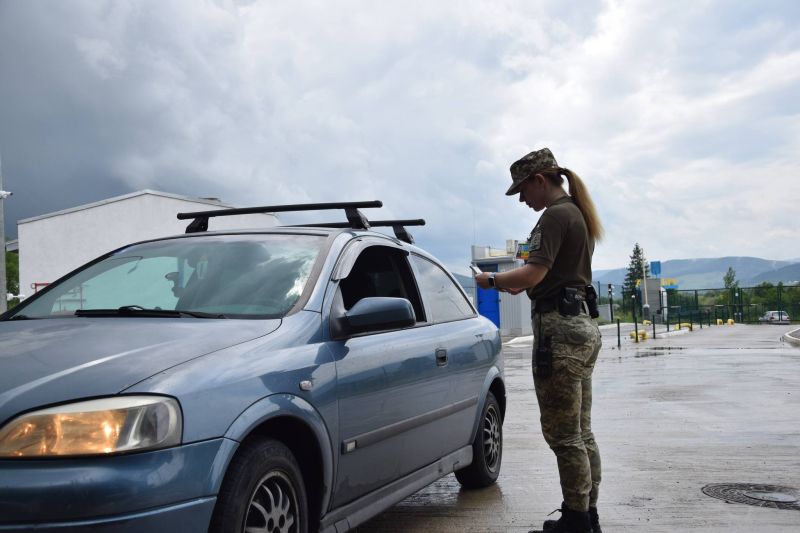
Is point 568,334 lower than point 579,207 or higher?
lower

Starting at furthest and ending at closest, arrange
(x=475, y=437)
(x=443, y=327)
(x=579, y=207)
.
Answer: (x=475, y=437) → (x=443, y=327) → (x=579, y=207)

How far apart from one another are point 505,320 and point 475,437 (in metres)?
35.7

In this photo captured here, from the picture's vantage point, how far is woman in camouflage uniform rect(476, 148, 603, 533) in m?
4.57

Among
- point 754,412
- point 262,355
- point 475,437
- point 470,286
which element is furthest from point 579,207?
point 470,286

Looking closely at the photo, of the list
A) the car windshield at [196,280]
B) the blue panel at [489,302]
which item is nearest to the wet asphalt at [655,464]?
the car windshield at [196,280]

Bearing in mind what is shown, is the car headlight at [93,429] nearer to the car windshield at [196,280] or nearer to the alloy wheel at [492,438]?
the car windshield at [196,280]

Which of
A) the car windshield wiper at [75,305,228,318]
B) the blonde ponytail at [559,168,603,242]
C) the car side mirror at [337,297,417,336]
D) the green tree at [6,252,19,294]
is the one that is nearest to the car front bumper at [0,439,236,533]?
the car windshield wiper at [75,305,228,318]

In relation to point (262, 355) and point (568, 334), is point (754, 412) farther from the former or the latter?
point (262, 355)

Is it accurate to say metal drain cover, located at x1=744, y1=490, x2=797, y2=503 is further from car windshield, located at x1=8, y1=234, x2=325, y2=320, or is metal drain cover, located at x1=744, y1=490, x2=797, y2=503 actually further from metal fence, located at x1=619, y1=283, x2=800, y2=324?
Result: metal fence, located at x1=619, y1=283, x2=800, y2=324

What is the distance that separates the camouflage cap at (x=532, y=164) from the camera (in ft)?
15.7

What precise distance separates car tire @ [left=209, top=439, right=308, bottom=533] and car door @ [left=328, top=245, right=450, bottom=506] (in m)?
0.34

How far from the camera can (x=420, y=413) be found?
464cm

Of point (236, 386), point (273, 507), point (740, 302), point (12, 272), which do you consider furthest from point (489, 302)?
point (12, 272)

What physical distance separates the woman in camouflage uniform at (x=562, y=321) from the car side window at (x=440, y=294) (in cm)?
67
